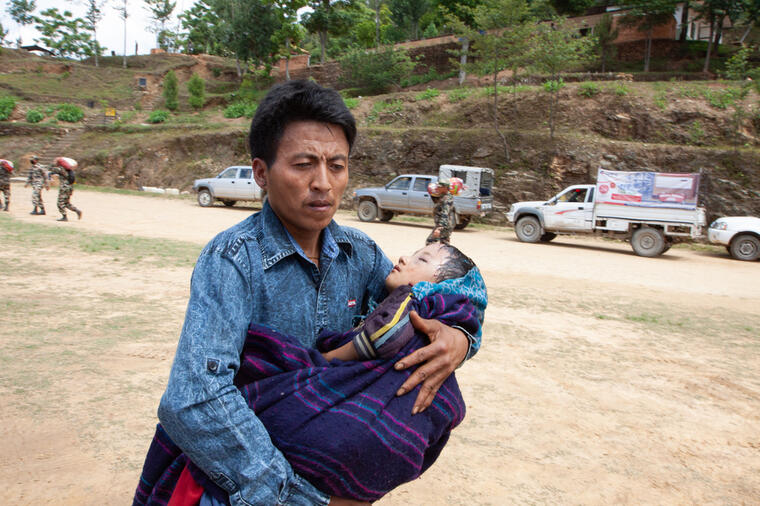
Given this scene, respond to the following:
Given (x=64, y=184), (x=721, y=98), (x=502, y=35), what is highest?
(x=502, y=35)

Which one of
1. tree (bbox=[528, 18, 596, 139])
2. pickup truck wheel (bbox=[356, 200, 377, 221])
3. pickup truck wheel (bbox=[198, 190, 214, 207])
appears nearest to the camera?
pickup truck wheel (bbox=[356, 200, 377, 221])

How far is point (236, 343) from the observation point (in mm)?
1416

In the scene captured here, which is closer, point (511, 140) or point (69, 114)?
point (511, 140)

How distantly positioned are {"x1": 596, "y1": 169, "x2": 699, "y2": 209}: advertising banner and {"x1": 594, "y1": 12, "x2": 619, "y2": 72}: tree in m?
23.7

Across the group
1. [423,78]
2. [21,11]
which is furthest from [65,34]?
[423,78]

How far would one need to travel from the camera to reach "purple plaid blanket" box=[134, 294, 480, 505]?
1.34 metres

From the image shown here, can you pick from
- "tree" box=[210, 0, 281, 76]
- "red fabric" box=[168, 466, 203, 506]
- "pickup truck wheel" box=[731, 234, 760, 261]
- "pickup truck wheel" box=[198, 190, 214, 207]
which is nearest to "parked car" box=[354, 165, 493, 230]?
"pickup truck wheel" box=[198, 190, 214, 207]

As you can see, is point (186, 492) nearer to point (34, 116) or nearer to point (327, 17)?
point (34, 116)

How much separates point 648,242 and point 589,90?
12949 mm

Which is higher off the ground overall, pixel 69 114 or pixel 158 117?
pixel 158 117

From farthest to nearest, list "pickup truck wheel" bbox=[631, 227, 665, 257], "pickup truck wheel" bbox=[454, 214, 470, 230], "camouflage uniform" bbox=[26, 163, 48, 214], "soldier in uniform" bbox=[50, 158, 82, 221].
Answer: "pickup truck wheel" bbox=[454, 214, 470, 230]
"camouflage uniform" bbox=[26, 163, 48, 214]
"pickup truck wheel" bbox=[631, 227, 665, 257]
"soldier in uniform" bbox=[50, 158, 82, 221]

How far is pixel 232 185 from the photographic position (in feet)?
73.0

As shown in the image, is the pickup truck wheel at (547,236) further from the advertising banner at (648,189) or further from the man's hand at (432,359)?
the man's hand at (432,359)

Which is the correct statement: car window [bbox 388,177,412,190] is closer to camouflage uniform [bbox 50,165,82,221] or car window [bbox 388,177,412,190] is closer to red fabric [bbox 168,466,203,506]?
camouflage uniform [bbox 50,165,82,221]
